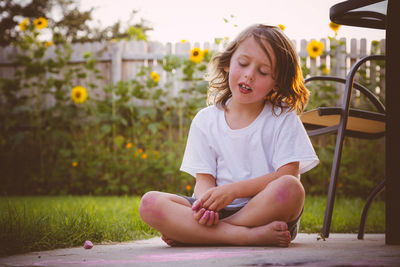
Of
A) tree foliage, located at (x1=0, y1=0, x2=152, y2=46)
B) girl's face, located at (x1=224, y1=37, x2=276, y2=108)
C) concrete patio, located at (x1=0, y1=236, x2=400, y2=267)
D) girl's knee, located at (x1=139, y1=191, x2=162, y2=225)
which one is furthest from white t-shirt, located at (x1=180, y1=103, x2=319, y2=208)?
tree foliage, located at (x1=0, y1=0, x2=152, y2=46)

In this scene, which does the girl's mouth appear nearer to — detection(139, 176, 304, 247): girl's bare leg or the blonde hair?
the blonde hair

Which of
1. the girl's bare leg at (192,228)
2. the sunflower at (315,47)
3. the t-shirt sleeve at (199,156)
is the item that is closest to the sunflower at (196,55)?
the sunflower at (315,47)

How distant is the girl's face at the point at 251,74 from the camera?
1.95 meters

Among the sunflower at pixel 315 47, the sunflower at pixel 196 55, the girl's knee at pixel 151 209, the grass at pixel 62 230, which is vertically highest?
the sunflower at pixel 315 47

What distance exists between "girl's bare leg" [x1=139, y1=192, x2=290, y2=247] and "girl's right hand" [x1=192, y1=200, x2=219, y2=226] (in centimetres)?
3

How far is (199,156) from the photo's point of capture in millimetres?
2090

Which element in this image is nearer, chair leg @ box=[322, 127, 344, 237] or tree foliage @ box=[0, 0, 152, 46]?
chair leg @ box=[322, 127, 344, 237]

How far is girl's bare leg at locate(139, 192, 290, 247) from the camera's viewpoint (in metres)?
1.75

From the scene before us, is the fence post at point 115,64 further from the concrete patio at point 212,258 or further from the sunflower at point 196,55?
the concrete patio at point 212,258

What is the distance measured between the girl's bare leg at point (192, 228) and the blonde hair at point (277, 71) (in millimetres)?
562

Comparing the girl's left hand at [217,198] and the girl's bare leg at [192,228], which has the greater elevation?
the girl's left hand at [217,198]

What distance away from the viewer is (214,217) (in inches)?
71.2

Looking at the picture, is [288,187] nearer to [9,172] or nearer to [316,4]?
[316,4]

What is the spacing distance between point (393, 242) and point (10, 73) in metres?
6.60
